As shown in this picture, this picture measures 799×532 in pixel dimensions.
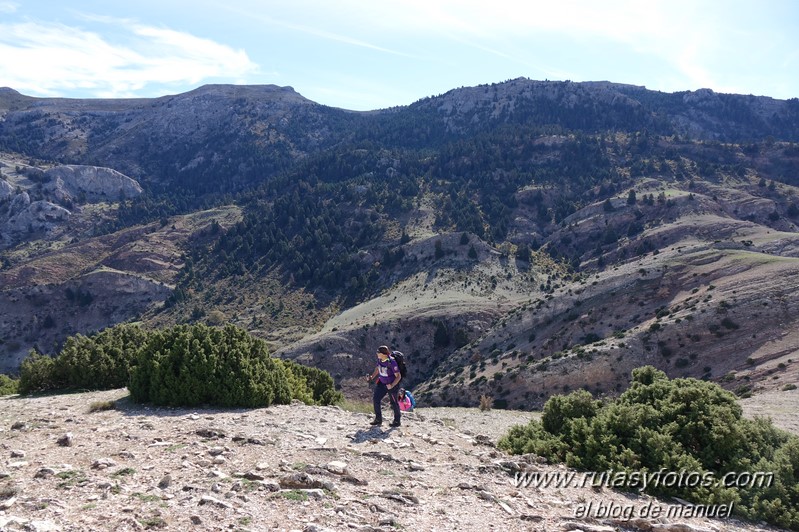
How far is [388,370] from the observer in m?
13.4

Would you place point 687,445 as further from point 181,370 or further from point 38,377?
point 38,377

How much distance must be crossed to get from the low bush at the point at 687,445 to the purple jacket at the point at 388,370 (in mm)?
3392

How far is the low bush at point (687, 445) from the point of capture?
9172 mm

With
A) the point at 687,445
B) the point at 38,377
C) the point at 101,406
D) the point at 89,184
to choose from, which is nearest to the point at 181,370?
the point at 101,406

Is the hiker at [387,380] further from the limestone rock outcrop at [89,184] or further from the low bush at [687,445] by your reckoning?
the limestone rock outcrop at [89,184]

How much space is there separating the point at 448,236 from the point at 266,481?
78.6 metres

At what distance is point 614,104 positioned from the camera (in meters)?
149

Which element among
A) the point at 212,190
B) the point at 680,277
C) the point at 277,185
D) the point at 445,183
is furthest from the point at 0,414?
the point at 212,190

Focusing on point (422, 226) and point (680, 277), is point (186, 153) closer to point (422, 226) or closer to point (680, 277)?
point (422, 226)

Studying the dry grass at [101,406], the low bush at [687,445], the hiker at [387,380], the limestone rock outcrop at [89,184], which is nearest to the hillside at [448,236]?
the limestone rock outcrop at [89,184]

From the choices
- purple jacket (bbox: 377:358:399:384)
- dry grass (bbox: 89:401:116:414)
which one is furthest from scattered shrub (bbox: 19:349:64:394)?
purple jacket (bbox: 377:358:399:384)

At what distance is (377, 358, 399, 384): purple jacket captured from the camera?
13.4 meters

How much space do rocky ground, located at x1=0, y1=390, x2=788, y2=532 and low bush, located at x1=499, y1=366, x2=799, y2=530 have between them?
67 centimetres

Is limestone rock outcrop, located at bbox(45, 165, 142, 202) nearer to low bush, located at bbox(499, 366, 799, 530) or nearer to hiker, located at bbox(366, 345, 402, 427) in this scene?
hiker, located at bbox(366, 345, 402, 427)
